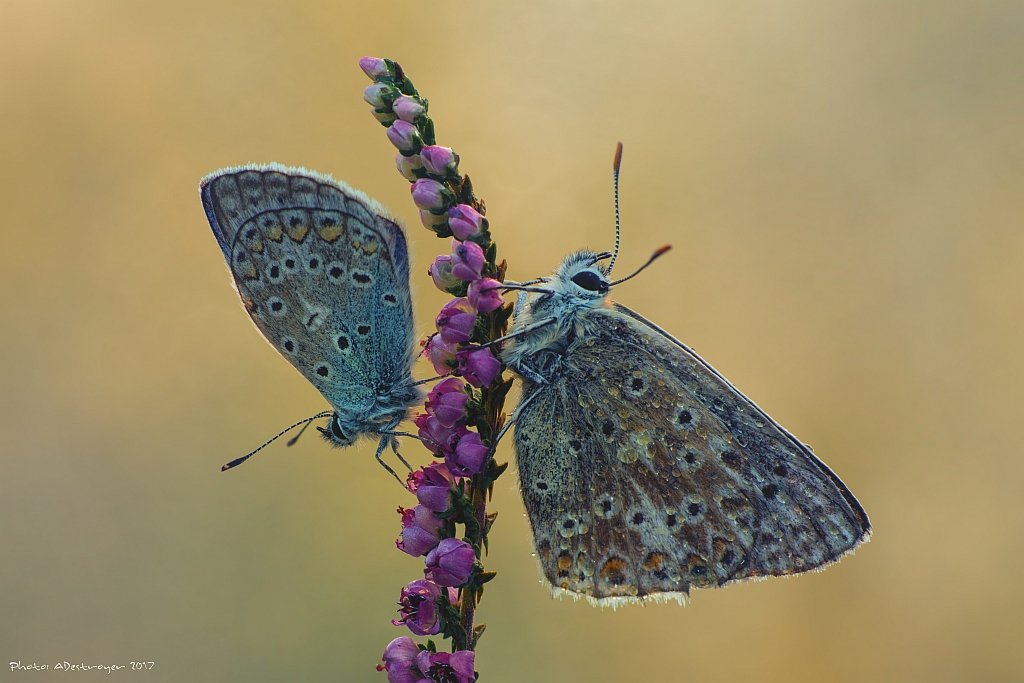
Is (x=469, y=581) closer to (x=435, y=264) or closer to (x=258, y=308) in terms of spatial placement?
(x=435, y=264)

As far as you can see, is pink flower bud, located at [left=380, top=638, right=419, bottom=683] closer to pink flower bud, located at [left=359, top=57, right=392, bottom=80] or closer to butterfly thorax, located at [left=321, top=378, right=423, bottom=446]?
butterfly thorax, located at [left=321, top=378, right=423, bottom=446]

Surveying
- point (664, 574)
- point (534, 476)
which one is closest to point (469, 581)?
point (534, 476)

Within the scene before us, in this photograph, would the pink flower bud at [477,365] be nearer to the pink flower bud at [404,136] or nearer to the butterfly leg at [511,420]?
the butterfly leg at [511,420]

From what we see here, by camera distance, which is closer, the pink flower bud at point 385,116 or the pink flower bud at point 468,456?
the pink flower bud at point 468,456

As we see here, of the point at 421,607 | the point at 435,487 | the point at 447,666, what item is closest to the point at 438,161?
the point at 435,487

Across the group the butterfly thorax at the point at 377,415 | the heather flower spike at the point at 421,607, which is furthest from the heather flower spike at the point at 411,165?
the heather flower spike at the point at 421,607

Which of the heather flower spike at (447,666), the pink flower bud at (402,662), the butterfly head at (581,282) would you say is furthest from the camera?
the butterfly head at (581,282)

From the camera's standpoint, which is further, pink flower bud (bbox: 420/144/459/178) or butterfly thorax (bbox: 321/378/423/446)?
butterfly thorax (bbox: 321/378/423/446)

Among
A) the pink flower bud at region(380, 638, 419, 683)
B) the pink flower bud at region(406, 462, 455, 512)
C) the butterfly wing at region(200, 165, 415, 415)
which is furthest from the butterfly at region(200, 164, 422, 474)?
the pink flower bud at region(380, 638, 419, 683)
